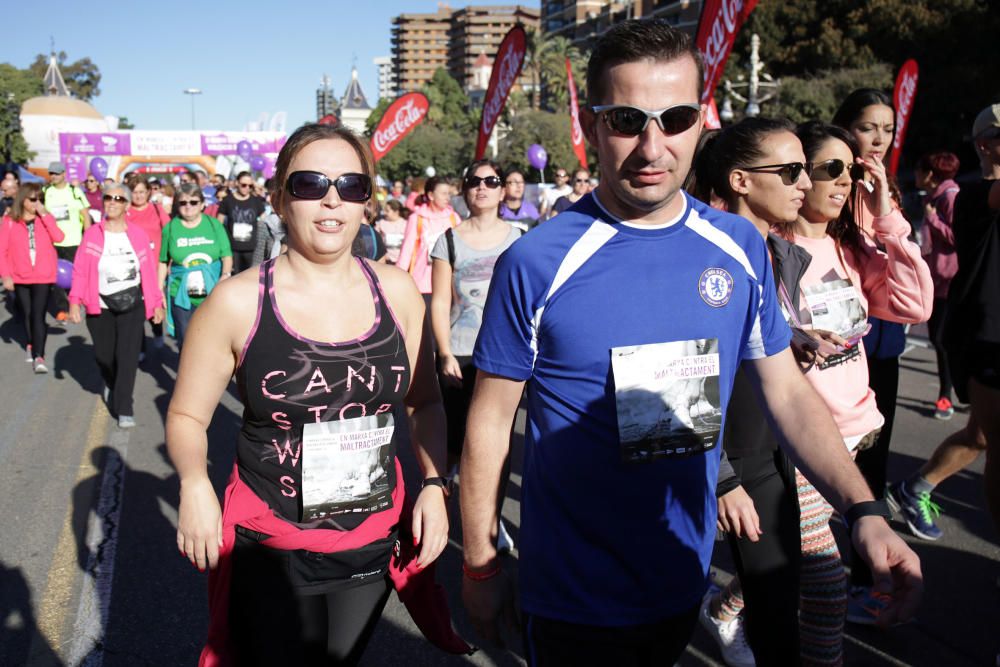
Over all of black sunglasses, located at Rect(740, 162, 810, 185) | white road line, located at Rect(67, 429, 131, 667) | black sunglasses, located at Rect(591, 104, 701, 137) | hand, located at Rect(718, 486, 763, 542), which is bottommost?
white road line, located at Rect(67, 429, 131, 667)

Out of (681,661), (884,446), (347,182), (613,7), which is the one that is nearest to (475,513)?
(347,182)

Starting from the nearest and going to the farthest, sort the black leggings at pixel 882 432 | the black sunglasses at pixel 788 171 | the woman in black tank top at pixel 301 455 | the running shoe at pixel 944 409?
the woman in black tank top at pixel 301 455
the black sunglasses at pixel 788 171
the black leggings at pixel 882 432
the running shoe at pixel 944 409

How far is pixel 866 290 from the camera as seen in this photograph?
3.47m

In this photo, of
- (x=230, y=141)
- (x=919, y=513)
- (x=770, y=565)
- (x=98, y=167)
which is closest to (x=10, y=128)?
(x=230, y=141)

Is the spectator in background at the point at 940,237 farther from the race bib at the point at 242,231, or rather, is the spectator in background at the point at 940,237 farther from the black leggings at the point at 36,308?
the black leggings at the point at 36,308

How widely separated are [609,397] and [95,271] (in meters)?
6.48

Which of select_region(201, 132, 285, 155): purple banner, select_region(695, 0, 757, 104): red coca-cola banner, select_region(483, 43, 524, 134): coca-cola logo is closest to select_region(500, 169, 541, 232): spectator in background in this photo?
select_region(483, 43, 524, 134): coca-cola logo

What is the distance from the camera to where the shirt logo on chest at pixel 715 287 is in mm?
1921

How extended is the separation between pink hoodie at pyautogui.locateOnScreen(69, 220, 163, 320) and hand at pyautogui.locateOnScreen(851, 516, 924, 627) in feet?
22.5

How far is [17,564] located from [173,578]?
0.89 meters

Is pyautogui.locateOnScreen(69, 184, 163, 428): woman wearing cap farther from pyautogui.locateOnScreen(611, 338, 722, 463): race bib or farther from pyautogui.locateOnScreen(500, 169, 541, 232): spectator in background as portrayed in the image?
pyautogui.locateOnScreen(611, 338, 722, 463): race bib

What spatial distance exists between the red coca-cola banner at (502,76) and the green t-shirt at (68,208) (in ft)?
19.6

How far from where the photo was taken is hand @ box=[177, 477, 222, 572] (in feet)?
7.22

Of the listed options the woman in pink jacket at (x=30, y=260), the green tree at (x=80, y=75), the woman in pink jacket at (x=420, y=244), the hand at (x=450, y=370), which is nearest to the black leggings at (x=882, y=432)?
the hand at (x=450, y=370)
